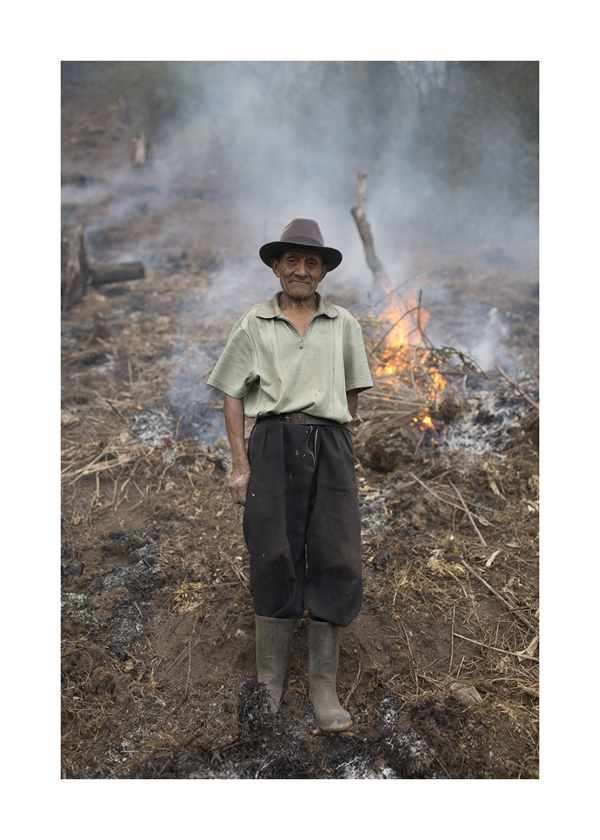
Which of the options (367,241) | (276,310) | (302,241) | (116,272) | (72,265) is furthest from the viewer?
(116,272)

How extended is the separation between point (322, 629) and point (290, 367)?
133cm

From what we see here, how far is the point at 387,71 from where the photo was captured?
1318 cm

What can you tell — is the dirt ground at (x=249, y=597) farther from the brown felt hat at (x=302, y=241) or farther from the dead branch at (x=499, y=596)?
the brown felt hat at (x=302, y=241)

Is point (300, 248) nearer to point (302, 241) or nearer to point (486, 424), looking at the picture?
point (302, 241)

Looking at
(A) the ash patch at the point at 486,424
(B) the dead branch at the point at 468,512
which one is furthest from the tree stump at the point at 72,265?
(B) the dead branch at the point at 468,512

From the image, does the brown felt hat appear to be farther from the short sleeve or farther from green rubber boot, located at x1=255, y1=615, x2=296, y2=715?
green rubber boot, located at x1=255, y1=615, x2=296, y2=715

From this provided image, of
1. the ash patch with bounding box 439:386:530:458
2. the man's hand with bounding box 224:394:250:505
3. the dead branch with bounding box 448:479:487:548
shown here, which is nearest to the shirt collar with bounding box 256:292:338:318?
the man's hand with bounding box 224:394:250:505

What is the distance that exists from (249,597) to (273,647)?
74cm

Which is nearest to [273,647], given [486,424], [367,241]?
[486,424]

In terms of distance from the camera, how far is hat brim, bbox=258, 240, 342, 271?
2.92 m

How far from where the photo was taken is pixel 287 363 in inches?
116

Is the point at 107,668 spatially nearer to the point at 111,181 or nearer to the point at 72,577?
the point at 72,577

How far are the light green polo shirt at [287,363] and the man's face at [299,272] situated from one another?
11cm

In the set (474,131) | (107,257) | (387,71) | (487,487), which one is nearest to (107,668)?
(487,487)
